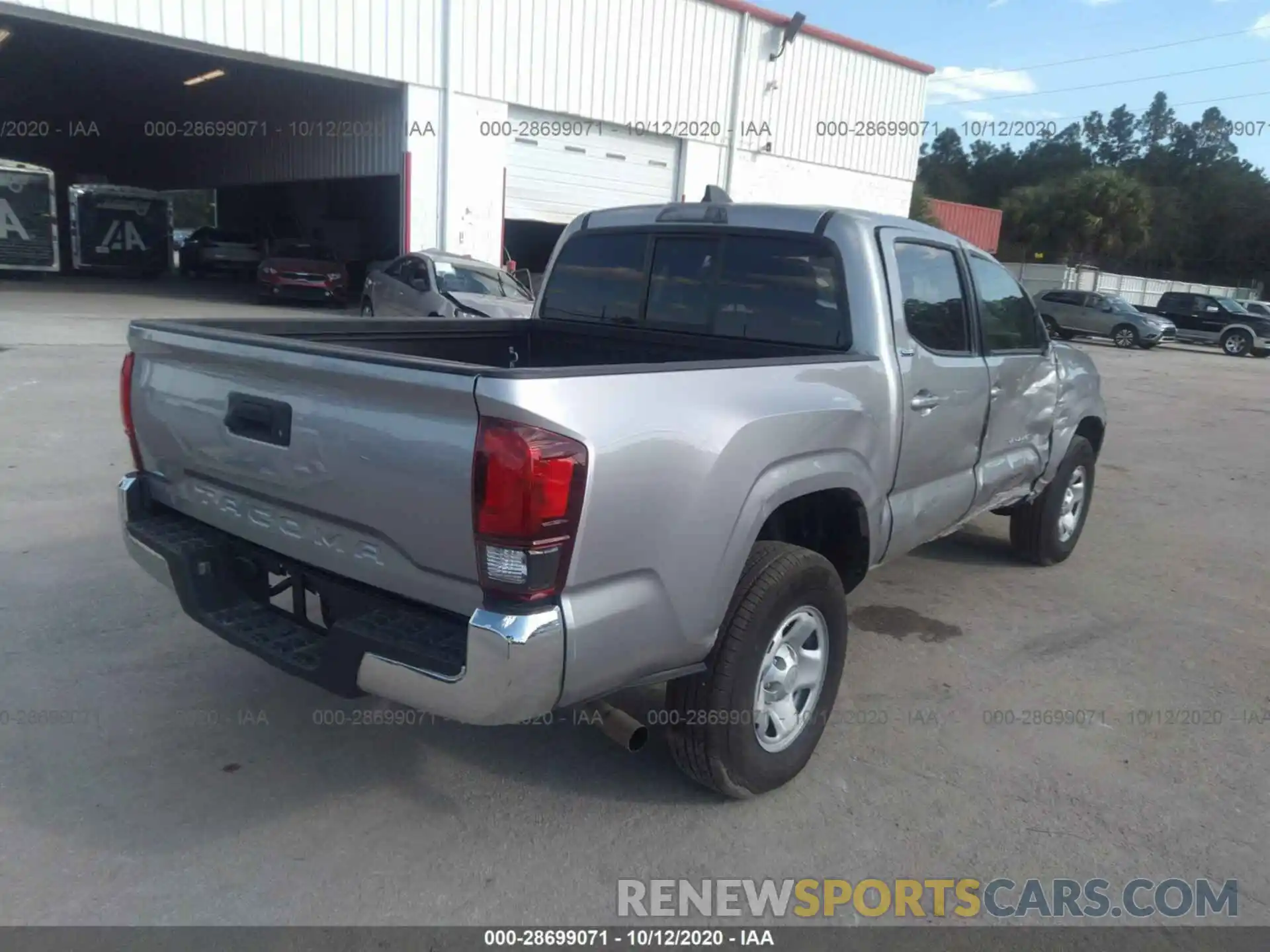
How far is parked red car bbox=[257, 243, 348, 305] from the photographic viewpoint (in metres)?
21.3

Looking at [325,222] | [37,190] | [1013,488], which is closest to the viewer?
[1013,488]

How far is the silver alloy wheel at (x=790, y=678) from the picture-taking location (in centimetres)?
332

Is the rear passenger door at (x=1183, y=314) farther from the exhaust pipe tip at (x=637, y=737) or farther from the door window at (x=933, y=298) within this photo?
the exhaust pipe tip at (x=637, y=737)

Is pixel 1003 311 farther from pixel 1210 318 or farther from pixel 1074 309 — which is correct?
pixel 1210 318

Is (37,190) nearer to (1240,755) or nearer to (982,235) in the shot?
(1240,755)

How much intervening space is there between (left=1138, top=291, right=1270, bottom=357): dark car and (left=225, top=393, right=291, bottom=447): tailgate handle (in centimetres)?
3423

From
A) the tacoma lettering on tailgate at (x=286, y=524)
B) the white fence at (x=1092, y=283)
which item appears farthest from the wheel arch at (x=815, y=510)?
the white fence at (x=1092, y=283)

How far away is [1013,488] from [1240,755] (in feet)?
5.88

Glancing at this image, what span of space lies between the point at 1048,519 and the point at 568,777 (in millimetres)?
3820

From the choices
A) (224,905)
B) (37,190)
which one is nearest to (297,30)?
(37,190)

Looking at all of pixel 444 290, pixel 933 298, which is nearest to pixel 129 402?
pixel 933 298

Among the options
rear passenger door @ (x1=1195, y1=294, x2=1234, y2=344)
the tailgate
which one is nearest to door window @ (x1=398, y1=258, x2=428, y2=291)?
the tailgate

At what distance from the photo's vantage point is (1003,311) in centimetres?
506
